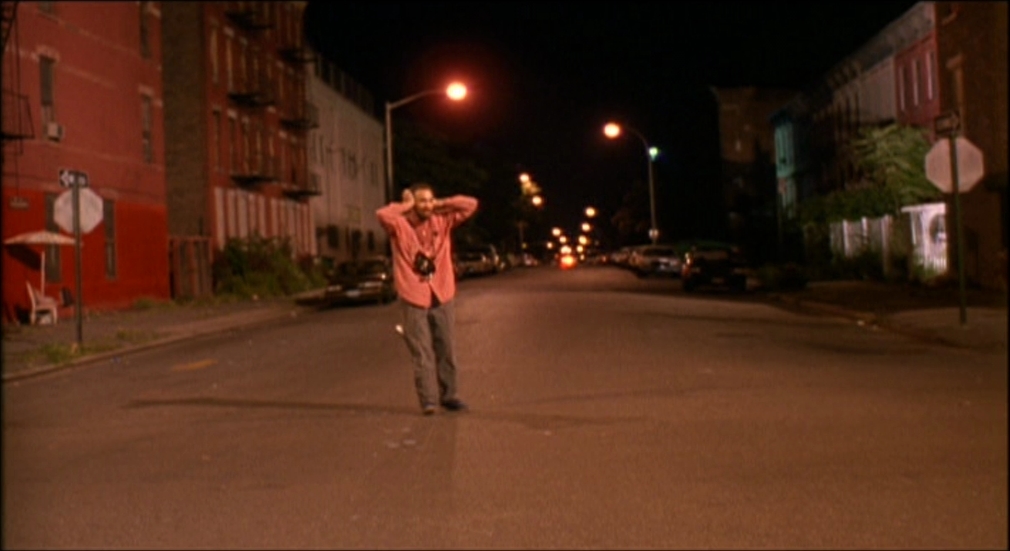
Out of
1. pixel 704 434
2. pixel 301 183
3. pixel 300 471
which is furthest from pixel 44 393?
pixel 301 183

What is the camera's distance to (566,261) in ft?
294

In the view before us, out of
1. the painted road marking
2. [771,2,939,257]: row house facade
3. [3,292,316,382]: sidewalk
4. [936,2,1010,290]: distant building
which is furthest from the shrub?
[936,2,1010,290]: distant building

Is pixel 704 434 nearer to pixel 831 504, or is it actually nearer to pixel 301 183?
pixel 831 504

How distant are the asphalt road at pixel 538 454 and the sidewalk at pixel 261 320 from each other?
1.98 feet

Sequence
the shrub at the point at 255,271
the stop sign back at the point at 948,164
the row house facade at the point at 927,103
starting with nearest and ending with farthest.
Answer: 1. the stop sign back at the point at 948,164
2. the row house facade at the point at 927,103
3. the shrub at the point at 255,271

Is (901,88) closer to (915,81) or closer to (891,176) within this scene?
(915,81)

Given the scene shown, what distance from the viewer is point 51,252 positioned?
101ft

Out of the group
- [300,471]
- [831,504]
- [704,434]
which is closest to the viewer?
[831,504]

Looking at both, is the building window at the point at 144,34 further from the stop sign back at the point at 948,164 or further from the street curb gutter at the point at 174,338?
the stop sign back at the point at 948,164

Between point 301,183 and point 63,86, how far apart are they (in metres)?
23.6

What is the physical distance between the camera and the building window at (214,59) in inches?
1734

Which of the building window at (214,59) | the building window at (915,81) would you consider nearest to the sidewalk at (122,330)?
the building window at (214,59)

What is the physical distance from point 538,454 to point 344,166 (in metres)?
56.5

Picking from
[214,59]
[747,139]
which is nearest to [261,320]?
[214,59]
